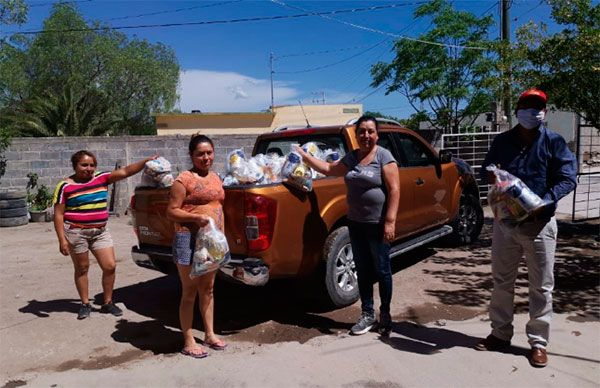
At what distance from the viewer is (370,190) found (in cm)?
409

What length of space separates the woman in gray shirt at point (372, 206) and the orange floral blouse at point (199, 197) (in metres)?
1.12

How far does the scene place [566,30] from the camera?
7.14 m

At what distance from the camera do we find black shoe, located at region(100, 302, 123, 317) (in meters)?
4.97

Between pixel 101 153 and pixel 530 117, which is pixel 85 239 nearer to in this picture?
pixel 530 117

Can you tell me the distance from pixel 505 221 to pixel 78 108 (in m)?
22.0

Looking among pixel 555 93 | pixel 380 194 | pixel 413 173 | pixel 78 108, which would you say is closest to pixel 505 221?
pixel 380 194

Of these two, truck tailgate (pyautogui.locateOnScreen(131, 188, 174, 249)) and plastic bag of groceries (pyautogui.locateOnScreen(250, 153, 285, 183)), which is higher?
plastic bag of groceries (pyautogui.locateOnScreen(250, 153, 285, 183))

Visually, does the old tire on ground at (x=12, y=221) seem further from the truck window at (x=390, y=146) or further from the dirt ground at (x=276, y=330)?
the truck window at (x=390, y=146)

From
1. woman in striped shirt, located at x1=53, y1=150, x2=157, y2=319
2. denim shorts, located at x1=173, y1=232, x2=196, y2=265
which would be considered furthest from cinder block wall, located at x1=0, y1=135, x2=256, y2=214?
denim shorts, located at x1=173, y1=232, x2=196, y2=265

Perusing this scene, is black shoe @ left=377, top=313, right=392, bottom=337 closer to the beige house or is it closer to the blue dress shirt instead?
the blue dress shirt

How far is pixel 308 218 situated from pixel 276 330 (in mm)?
1057

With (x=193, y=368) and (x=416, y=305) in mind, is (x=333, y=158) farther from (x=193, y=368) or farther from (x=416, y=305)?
(x=193, y=368)

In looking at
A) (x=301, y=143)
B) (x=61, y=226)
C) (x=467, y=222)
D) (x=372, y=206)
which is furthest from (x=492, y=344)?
(x=467, y=222)

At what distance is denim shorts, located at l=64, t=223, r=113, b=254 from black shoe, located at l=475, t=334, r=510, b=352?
11.5ft
